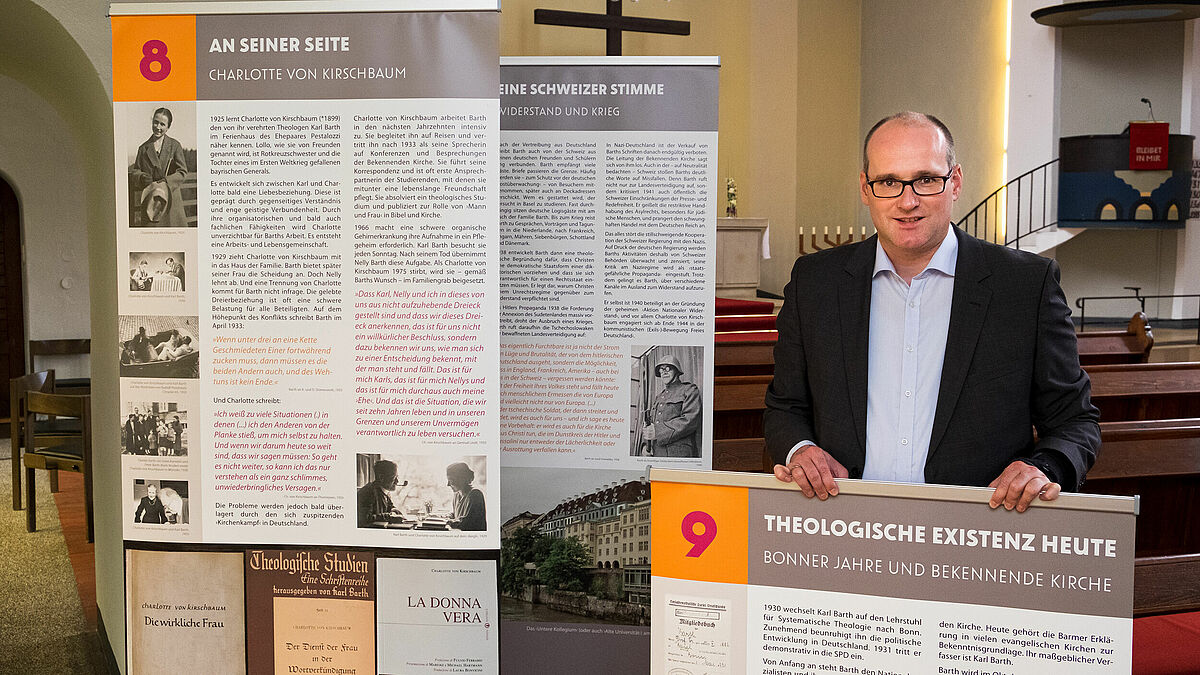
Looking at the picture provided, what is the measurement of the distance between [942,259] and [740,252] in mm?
7849

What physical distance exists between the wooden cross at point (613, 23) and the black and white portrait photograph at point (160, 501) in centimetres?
583

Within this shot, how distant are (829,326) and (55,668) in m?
3.36

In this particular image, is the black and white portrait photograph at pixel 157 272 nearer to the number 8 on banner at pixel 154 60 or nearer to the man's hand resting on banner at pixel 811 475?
the number 8 on banner at pixel 154 60

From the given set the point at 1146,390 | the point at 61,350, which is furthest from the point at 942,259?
the point at 61,350

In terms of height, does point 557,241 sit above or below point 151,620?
above

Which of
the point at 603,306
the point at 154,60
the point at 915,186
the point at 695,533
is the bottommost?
the point at 695,533

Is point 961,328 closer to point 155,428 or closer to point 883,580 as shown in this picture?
point 883,580

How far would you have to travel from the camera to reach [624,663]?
9.29ft

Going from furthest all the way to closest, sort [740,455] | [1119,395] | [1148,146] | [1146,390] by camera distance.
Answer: [1148,146]
[1146,390]
[1119,395]
[740,455]

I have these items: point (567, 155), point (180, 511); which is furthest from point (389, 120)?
point (180, 511)

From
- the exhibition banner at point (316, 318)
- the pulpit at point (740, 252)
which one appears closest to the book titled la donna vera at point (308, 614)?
the exhibition banner at point (316, 318)

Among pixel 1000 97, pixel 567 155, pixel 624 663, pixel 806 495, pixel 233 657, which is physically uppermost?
pixel 1000 97

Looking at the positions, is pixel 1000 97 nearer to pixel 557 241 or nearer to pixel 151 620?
pixel 557 241

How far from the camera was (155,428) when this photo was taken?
91.8 inches
